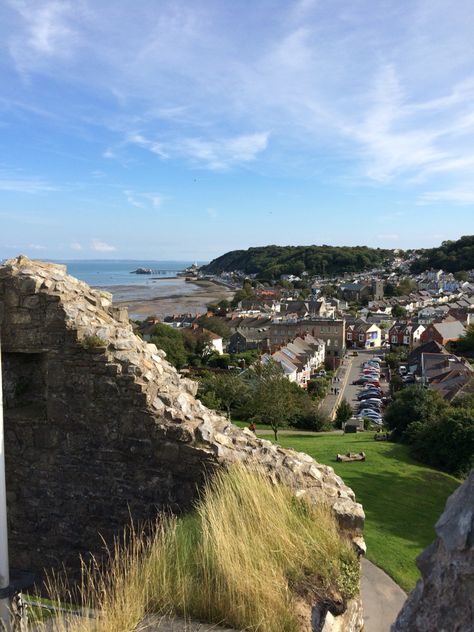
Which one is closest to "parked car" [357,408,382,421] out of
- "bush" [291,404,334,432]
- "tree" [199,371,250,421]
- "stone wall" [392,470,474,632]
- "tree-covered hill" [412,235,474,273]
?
"bush" [291,404,334,432]

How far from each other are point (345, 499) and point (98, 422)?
2949mm

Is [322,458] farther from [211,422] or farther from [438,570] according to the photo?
[438,570]

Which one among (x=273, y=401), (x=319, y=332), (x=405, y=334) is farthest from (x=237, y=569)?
(x=405, y=334)

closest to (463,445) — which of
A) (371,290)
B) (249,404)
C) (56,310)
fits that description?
(249,404)

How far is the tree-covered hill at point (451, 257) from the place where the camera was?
6447 inches

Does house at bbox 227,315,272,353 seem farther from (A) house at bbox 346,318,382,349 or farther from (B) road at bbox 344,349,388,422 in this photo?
(A) house at bbox 346,318,382,349

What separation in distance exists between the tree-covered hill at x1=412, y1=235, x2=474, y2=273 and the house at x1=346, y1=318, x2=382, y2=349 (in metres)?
103

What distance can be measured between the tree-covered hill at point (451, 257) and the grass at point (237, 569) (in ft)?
579

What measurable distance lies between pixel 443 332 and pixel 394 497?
56278 millimetres

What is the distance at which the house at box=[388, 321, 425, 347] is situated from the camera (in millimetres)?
72250

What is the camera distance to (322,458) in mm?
17203

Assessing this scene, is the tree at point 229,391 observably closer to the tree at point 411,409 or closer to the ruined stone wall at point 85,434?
the tree at point 411,409

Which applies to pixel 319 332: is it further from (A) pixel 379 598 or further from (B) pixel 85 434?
(B) pixel 85 434

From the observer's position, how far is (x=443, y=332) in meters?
65.1
